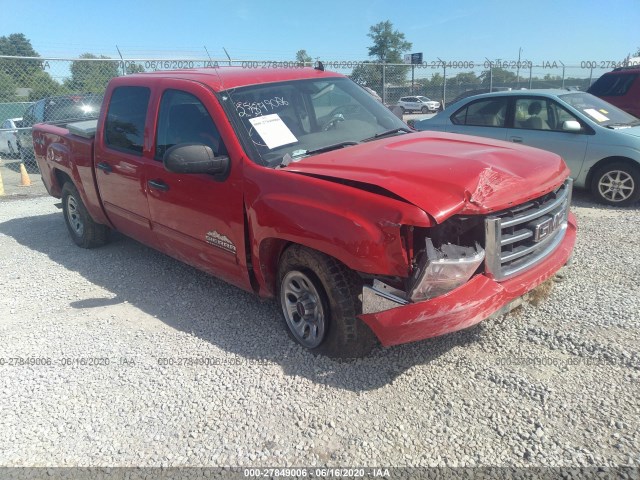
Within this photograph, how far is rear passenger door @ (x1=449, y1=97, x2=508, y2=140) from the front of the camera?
25.2 feet

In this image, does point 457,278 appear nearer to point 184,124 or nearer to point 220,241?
point 220,241

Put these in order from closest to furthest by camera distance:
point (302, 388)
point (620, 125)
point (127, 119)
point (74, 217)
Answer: point (302, 388) → point (127, 119) → point (74, 217) → point (620, 125)

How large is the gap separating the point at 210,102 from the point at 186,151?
1.81 feet

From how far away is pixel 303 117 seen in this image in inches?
157

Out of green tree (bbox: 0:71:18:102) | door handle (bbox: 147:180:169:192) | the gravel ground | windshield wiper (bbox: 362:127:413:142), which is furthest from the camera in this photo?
green tree (bbox: 0:71:18:102)

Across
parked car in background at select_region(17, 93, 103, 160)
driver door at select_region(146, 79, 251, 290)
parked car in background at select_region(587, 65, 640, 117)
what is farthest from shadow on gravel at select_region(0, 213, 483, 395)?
parked car in background at select_region(587, 65, 640, 117)

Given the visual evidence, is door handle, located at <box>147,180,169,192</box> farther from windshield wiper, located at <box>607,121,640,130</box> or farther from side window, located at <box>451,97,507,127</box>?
windshield wiper, located at <box>607,121,640,130</box>

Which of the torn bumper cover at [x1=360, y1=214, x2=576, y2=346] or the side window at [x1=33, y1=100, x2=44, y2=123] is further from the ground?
the side window at [x1=33, y1=100, x2=44, y2=123]

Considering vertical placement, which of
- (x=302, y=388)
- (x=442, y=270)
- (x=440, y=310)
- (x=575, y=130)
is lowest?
(x=302, y=388)

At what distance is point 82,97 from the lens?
11.8m

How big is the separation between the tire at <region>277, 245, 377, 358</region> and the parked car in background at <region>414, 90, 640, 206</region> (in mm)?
5108

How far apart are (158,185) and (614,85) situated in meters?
9.40

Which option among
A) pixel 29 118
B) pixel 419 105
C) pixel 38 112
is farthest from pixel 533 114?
pixel 419 105

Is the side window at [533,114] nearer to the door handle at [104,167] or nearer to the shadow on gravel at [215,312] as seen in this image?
the shadow on gravel at [215,312]
